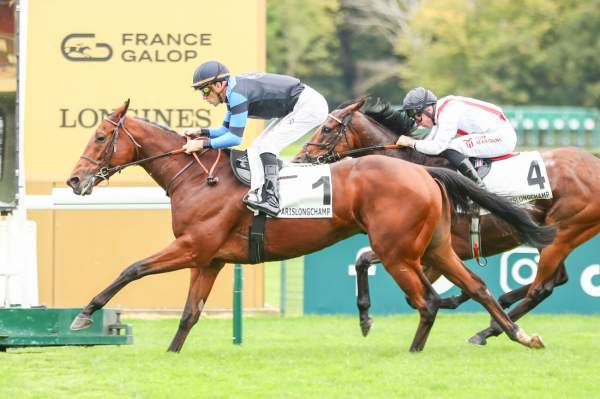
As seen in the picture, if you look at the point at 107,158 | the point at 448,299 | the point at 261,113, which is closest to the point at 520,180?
the point at 448,299

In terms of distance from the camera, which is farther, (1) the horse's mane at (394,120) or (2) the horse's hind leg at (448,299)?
(1) the horse's mane at (394,120)

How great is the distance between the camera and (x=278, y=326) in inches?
472

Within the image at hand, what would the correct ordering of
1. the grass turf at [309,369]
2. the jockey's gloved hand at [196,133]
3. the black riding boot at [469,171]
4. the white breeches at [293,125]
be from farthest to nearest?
the black riding boot at [469,171] < the jockey's gloved hand at [196,133] < the white breeches at [293,125] < the grass turf at [309,369]

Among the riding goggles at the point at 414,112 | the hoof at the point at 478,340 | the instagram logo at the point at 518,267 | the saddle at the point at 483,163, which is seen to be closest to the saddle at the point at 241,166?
the riding goggles at the point at 414,112

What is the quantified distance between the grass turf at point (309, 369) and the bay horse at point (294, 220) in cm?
36

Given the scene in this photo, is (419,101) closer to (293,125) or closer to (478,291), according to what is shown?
(293,125)

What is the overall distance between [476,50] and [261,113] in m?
33.3

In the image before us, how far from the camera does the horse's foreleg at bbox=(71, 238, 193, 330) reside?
891cm

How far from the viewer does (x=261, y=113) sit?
9492 millimetres

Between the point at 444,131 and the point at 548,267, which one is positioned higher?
the point at 444,131

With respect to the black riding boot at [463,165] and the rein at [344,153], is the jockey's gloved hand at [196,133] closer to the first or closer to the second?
the rein at [344,153]

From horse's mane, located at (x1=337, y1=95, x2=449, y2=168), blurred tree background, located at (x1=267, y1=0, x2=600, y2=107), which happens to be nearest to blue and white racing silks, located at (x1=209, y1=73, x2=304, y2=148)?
horse's mane, located at (x1=337, y1=95, x2=449, y2=168)

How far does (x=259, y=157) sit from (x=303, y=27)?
38109mm

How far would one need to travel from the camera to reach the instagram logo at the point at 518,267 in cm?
1259
